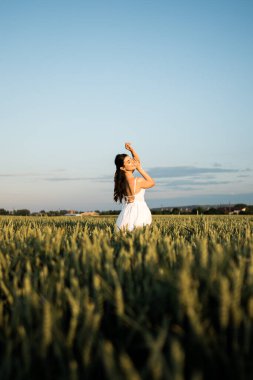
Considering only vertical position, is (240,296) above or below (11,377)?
above

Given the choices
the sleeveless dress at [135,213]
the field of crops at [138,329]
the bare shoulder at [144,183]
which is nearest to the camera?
the field of crops at [138,329]

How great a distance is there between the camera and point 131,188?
8.36m

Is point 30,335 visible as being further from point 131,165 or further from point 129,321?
point 131,165

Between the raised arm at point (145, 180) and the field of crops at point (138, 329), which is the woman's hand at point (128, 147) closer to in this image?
the raised arm at point (145, 180)

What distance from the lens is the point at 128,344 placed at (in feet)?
5.50

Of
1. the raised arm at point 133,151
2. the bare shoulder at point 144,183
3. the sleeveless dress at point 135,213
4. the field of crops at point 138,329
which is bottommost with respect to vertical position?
the field of crops at point 138,329

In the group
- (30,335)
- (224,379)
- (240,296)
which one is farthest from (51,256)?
(224,379)

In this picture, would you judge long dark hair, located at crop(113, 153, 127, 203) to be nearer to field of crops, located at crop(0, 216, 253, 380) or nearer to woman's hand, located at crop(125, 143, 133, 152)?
woman's hand, located at crop(125, 143, 133, 152)

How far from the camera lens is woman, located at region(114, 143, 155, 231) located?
8227mm

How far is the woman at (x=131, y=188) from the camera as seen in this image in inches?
324

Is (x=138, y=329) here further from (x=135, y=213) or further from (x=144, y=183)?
(x=144, y=183)

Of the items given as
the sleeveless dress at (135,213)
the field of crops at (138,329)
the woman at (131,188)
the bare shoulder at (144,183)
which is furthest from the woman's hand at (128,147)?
the field of crops at (138,329)

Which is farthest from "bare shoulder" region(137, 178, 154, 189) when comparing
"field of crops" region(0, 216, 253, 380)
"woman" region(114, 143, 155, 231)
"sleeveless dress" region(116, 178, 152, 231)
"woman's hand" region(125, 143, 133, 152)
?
"field of crops" region(0, 216, 253, 380)

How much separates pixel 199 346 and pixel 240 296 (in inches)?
17.1
